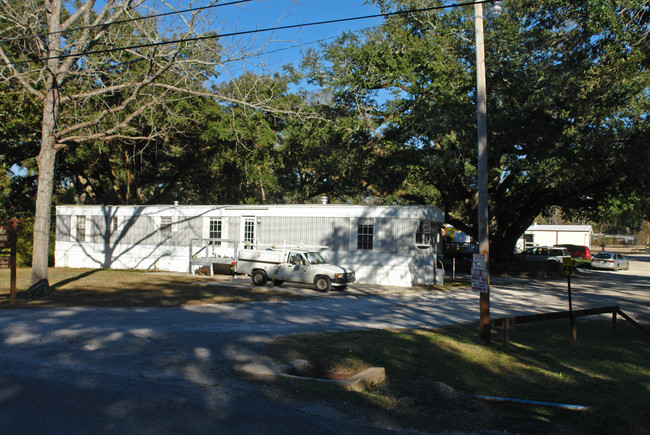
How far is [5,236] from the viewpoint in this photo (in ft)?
44.3

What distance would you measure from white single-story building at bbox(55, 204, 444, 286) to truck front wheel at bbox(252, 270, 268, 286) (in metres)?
1.57

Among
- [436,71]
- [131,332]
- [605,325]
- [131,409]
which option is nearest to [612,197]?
[436,71]

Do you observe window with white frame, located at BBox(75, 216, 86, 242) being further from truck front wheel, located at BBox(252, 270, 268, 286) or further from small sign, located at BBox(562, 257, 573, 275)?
small sign, located at BBox(562, 257, 573, 275)

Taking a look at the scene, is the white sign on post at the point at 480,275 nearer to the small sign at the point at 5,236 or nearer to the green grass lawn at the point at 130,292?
the green grass lawn at the point at 130,292

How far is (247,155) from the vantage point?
98.9 ft

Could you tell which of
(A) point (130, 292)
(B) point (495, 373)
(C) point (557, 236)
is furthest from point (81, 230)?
(C) point (557, 236)

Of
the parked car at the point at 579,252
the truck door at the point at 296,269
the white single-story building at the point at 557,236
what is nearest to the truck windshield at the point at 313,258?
the truck door at the point at 296,269

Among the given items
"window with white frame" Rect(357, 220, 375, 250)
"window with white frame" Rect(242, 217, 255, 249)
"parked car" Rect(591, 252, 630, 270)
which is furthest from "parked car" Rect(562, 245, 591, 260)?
"window with white frame" Rect(242, 217, 255, 249)

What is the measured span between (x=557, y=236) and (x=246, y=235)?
43.1 m

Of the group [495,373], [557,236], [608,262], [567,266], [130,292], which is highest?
[557,236]

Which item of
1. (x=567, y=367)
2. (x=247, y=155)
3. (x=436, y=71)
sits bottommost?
(x=567, y=367)

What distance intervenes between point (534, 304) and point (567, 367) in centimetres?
884

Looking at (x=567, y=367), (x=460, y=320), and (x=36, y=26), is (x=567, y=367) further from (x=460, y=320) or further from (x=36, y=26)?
(x=36, y=26)

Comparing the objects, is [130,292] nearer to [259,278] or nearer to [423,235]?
[259,278]
